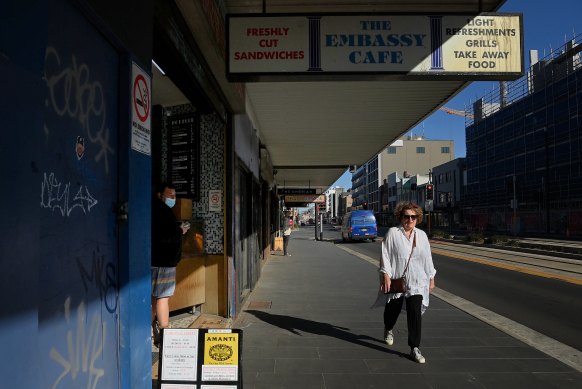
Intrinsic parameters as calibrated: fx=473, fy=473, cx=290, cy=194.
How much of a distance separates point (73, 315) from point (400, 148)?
374 ft

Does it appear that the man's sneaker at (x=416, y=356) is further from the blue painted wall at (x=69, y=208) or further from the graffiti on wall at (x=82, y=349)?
the graffiti on wall at (x=82, y=349)

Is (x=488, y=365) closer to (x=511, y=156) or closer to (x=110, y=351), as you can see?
(x=110, y=351)

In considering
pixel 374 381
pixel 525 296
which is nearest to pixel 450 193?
pixel 525 296

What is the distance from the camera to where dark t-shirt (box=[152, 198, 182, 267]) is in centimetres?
488

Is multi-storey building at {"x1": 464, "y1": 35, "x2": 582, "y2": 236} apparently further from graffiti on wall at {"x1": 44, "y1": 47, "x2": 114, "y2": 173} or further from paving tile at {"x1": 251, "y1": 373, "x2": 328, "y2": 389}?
graffiti on wall at {"x1": 44, "y1": 47, "x2": 114, "y2": 173}

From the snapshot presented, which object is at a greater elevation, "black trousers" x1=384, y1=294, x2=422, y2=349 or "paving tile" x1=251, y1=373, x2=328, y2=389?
"black trousers" x1=384, y1=294, x2=422, y2=349

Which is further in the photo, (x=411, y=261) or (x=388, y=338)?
(x=388, y=338)

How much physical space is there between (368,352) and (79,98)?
4.32 meters

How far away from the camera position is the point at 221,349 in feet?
11.0

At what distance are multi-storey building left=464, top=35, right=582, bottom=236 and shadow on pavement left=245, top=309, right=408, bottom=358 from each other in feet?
137

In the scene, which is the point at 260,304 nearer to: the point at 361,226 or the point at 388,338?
the point at 388,338

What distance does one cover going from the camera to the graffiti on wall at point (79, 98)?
220cm

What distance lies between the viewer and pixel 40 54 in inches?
77.0

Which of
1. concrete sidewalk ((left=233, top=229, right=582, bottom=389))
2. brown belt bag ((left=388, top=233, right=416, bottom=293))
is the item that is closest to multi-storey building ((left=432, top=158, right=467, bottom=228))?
concrete sidewalk ((left=233, top=229, right=582, bottom=389))
